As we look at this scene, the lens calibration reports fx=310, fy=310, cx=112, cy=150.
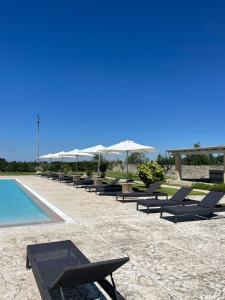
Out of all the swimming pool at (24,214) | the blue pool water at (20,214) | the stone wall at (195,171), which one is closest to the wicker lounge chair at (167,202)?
the swimming pool at (24,214)

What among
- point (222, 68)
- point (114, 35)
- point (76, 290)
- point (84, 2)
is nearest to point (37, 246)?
point (76, 290)

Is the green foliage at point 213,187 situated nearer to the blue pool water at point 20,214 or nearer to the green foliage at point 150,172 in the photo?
the green foliage at point 150,172

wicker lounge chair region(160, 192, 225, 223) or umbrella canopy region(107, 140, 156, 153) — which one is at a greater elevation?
umbrella canopy region(107, 140, 156, 153)

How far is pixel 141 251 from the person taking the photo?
6.10 m

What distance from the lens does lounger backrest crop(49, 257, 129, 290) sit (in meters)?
3.26

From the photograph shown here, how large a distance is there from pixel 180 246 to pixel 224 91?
87.5 feet

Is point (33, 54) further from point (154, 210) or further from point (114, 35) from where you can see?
point (154, 210)

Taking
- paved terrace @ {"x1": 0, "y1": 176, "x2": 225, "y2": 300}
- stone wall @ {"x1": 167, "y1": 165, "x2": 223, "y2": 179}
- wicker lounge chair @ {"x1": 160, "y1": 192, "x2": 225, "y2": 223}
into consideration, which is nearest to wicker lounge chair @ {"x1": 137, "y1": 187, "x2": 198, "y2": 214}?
paved terrace @ {"x1": 0, "y1": 176, "x2": 225, "y2": 300}

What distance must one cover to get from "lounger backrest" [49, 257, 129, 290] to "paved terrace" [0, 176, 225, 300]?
0.83 metres

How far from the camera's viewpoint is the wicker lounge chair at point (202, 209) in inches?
349

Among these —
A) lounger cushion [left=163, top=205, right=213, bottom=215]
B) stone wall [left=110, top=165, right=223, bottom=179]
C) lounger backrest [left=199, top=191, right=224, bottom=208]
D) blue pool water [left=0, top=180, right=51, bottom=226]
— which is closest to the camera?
lounger cushion [left=163, top=205, right=213, bottom=215]

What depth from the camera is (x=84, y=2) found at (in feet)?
47.0

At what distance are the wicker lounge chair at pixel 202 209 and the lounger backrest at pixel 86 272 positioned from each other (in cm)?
550

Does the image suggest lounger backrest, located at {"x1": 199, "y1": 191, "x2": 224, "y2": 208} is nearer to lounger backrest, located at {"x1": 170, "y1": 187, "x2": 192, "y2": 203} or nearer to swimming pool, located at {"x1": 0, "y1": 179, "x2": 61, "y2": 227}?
lounger backrest, located at {"x1": 170, "y1": 187, "x2": 192, "y2": 203}
